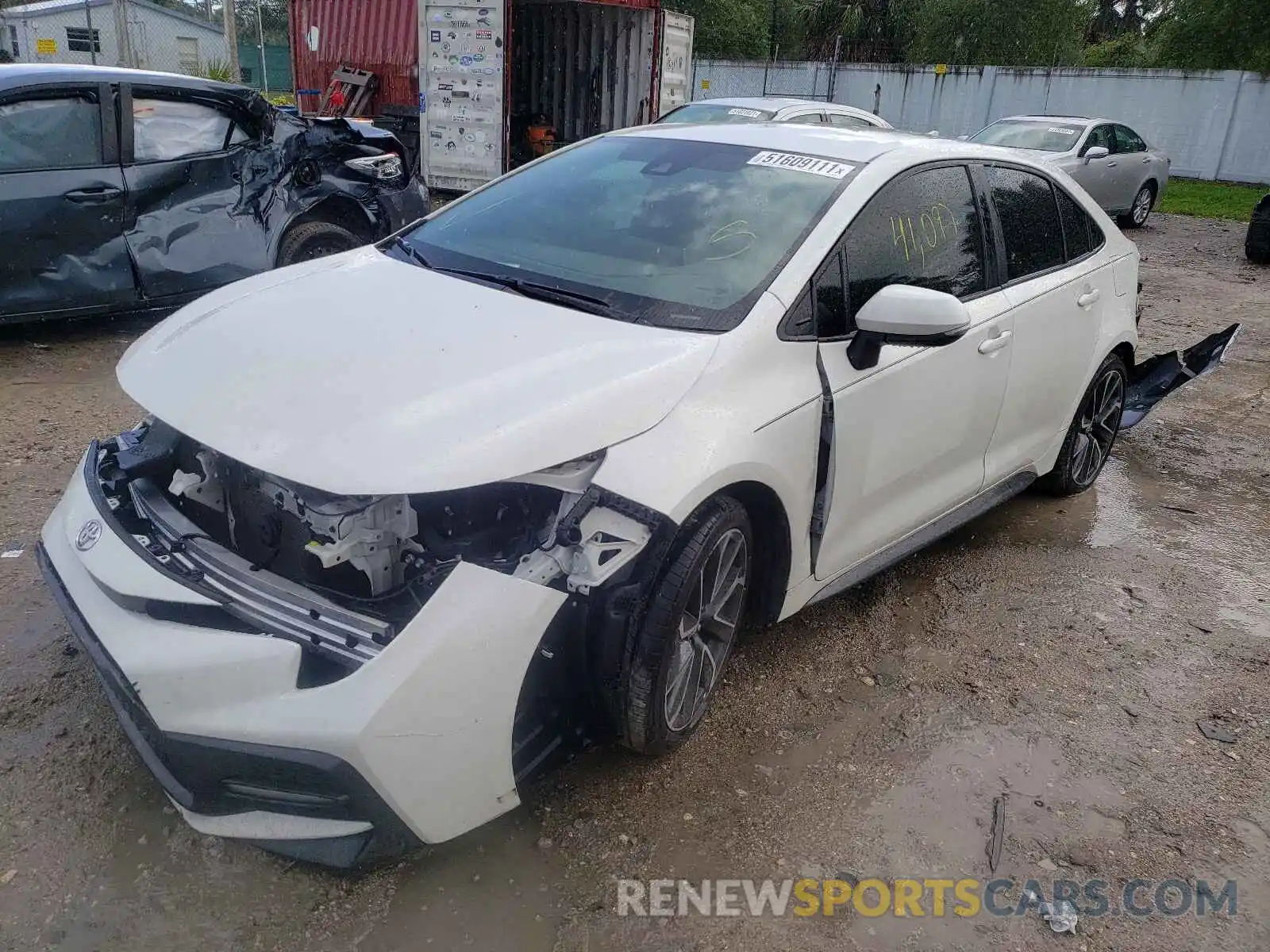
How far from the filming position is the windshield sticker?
3.29 meters

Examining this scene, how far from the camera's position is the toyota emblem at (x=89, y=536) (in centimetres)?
249

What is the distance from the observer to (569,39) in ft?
47.5

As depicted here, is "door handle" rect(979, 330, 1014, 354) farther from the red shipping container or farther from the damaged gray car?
the red shipping container

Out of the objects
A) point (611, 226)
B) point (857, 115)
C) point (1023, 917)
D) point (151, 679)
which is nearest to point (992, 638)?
point (1023, 917)

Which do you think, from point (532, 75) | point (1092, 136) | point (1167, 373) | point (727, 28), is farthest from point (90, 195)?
point (727, 28)

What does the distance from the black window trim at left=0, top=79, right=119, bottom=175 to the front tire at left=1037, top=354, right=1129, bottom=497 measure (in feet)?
18.0

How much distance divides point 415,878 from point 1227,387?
7.10 m

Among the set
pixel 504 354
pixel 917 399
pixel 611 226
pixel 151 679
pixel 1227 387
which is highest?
pixel 611 226

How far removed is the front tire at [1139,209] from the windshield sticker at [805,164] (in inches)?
542

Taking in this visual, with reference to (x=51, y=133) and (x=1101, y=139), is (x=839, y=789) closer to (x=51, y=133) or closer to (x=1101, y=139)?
(x=51, y=133)

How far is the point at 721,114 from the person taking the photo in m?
10.5

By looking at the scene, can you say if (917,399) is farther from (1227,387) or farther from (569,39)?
(569,39)

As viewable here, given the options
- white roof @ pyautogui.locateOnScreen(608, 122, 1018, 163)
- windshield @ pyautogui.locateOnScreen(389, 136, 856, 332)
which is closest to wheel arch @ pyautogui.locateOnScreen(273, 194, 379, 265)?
windshield @ pyautogui.locateOnScreen(389, 136, 856, 332)

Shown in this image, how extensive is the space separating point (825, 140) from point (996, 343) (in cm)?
96
